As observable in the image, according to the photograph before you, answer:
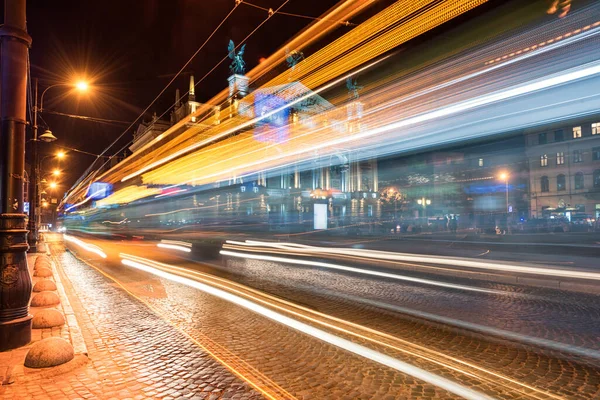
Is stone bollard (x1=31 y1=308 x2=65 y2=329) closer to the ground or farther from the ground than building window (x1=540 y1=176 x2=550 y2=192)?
closer to the ground

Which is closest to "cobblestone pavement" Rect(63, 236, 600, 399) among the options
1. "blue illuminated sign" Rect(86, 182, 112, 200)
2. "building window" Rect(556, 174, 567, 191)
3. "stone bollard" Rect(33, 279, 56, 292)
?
"stone bollard" Rect(33, 279, 56, 292)

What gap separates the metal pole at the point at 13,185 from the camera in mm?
4957

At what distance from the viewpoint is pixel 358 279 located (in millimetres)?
11531

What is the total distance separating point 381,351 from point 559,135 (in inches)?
2254

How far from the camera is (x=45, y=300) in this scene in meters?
7.46

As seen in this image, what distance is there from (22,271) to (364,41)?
1249cm

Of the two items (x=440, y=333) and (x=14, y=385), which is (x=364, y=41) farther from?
(x=14, y=385)

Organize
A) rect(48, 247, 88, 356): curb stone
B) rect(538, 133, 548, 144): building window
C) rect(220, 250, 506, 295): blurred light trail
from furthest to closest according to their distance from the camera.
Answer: rect(538, 133, 548, 144): building window
rect(220, 250, 506, 295): blurred light trail
rect(48, 247, 88, 356): curb stone

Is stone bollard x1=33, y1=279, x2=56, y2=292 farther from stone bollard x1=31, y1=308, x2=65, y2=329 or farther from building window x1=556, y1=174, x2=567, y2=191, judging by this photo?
building window x1=556, y1=174, x2=567, y2=191

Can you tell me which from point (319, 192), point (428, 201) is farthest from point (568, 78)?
point (428, 201)

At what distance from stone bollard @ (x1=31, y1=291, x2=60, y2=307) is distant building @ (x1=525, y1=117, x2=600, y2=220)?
4686 cm

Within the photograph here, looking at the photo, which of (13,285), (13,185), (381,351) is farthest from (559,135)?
(13,285)

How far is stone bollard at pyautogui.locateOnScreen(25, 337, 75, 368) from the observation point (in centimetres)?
441

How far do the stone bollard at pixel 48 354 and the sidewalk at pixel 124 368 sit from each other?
0.08 meters
